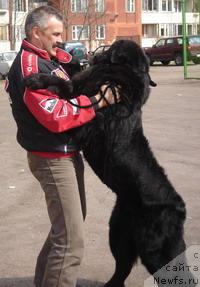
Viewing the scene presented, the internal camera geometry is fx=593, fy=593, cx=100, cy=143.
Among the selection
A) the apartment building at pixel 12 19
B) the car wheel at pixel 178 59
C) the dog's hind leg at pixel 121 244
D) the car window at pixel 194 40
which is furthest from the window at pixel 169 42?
the dog's hind leg at pixel 121 244

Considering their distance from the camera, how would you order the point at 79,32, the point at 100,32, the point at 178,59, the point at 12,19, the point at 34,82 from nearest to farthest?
1. the point at 34,82
2. the point at 178,59
3. the point at 12,19
4. the point at 79,32
5. the point at 100,32

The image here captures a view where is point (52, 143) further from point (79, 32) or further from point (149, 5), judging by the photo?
point (149, 5)

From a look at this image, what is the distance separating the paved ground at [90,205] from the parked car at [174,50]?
2542cm

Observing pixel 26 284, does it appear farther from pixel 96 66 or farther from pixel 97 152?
pixel 96 66

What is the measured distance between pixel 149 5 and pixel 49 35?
233ft

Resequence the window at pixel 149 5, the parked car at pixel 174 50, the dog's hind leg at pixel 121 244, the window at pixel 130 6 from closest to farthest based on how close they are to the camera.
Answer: the dog's hind leg at pixel 121 244, the parked car at pixel 174 50, the window at pixel 130 6, the window at pixel 149 5

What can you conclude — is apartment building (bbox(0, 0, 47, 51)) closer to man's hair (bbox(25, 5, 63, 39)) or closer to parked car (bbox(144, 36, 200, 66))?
parked car (bbox(144, 36, 200, 66))

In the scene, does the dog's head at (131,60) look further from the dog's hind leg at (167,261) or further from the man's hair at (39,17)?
the dog's hind leg at (167,261)

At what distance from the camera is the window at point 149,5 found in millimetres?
71500

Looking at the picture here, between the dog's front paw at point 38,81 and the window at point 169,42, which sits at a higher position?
the window at point 169,42

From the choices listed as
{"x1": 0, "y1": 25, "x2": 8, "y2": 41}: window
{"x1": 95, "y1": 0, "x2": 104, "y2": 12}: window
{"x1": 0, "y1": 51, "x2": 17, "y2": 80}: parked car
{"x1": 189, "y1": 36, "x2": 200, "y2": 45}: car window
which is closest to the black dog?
{"x1": 0, "y1": 51, "x2": 17, "y2": 80}: parked car

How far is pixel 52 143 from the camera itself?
3.40 m

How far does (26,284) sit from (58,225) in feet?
3.49

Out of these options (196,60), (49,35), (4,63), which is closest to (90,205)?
(49,35)
